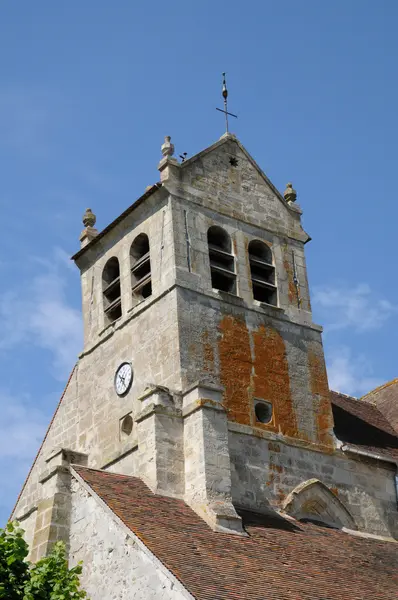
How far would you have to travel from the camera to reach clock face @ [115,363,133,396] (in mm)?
21219

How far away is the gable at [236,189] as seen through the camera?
2245 centimetres

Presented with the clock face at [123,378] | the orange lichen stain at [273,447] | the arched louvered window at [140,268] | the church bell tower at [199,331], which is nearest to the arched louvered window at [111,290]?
the church bell tower at [199,331]

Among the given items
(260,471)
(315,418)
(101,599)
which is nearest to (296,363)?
(315,418)

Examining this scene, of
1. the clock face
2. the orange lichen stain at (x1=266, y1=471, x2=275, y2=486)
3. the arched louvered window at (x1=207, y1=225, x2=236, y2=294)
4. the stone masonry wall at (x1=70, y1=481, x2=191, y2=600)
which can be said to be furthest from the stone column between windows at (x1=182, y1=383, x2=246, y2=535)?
the arched louvered window at (x1=207, y1=225, x2=236, y2=294)

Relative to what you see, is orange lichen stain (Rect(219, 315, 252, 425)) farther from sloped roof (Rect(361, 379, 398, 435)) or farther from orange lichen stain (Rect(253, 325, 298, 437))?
sloped roof (Rect(361, 379, 398, 435))

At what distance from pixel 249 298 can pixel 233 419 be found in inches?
118

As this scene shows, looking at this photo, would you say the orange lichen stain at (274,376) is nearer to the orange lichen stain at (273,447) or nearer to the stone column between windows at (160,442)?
the orange lichen stain at (273,447)

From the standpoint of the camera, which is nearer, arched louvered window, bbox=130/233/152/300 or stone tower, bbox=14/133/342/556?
stone tower, bbox=14/133/342/556

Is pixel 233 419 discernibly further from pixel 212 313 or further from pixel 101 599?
pixel 101 599

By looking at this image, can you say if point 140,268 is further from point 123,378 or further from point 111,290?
point 123,378

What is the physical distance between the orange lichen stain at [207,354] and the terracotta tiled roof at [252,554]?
9.00 ft

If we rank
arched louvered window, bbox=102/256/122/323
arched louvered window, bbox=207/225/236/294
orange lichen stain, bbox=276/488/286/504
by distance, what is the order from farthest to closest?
1. arched louvered window, bbox=102/256/122/323
2. arched louvered window, bbox=207/225/236/294
3. orange lichen stain, bbox=276/488/286/504

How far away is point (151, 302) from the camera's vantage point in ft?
69.7

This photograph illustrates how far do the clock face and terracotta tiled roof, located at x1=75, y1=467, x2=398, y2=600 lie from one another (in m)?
2.70
